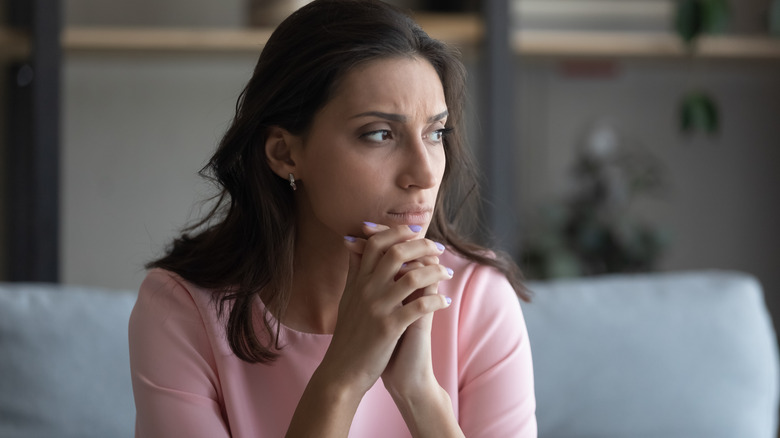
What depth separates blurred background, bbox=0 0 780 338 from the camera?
2238mm

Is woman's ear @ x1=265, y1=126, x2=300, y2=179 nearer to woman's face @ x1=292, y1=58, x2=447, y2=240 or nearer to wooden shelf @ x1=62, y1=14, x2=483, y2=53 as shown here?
woman's face @ x1=292, y1=58, x2=447, y2=240

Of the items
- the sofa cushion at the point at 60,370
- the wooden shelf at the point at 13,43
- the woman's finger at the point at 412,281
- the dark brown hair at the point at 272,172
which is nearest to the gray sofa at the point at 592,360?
the sofa cushion at the point at 60,370

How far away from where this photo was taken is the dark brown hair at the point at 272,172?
41.8 inches

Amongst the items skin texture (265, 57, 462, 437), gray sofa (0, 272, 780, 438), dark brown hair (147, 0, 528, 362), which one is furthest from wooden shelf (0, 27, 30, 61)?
skin texture (265, 57, 462, 437)

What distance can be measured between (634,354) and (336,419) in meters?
0.78

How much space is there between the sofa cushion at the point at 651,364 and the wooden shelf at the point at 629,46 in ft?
3.01

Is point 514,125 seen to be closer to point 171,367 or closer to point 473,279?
point 473,279

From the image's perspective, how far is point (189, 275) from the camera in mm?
1231

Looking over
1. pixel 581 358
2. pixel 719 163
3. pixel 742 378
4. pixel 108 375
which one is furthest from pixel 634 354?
pixel 719 163

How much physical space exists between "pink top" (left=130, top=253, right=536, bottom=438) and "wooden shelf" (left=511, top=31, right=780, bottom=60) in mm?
1260

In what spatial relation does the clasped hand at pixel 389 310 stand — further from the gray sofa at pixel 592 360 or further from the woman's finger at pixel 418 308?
the gray sofa at pixel 592 360

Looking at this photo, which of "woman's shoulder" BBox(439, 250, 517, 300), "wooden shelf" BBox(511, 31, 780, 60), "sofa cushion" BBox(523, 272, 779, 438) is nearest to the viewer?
"woman's shoulder" BBox(439, 250, 517, 300)

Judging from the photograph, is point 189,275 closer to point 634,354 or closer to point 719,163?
point 634,354

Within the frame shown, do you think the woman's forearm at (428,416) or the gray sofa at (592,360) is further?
the gray sofa at (592,360)
